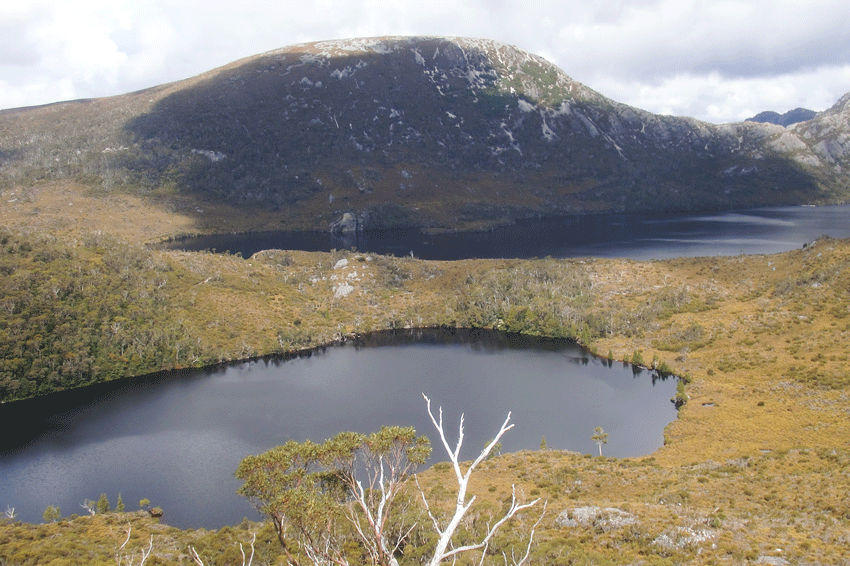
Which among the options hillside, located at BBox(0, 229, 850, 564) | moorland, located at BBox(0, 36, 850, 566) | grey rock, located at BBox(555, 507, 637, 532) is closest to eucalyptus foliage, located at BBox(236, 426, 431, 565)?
moorland, located at BBox(0, 36, 850, 566)

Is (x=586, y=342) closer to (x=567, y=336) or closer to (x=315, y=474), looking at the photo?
(x=567, y=336)

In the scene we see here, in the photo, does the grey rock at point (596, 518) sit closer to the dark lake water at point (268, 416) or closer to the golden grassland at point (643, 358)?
the golden grassland at point (643, 358)

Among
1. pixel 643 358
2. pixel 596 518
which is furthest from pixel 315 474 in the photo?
pixel 643 358

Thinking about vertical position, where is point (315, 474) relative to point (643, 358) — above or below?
above

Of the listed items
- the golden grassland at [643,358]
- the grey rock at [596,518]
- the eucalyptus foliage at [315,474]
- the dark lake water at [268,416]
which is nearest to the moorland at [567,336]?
the grey rock at [596,518]

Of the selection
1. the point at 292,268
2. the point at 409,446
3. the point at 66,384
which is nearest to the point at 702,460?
the point at 409,446

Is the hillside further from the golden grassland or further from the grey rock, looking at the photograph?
the golden grassland

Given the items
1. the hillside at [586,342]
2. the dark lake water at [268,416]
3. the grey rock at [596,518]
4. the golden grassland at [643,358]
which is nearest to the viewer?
the golden grassland at [643,358]
